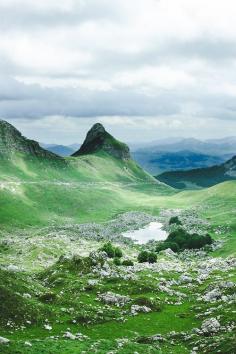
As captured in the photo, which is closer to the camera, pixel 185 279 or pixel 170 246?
pixel 185 279

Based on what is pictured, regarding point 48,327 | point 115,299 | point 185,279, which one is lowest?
point 185,279

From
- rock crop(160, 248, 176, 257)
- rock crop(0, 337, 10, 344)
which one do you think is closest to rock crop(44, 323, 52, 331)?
rock crop(0, 337, 10, 344)

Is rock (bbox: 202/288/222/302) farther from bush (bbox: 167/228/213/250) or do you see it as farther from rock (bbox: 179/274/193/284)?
bush (bbox: 167/228/213/250)

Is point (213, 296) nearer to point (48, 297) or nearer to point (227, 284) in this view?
point (227, 284)

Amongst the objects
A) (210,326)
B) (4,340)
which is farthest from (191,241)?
(4,340)

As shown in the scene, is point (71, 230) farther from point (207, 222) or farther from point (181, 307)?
point (181, 307)

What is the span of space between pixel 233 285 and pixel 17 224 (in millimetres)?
129699

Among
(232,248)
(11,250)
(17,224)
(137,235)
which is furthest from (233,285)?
(17,224)

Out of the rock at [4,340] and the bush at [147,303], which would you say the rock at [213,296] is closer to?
the bush at [147,303]

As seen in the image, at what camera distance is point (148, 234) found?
16625 cm

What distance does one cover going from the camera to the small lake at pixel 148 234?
156 metres

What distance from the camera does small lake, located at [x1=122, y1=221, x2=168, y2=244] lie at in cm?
15575

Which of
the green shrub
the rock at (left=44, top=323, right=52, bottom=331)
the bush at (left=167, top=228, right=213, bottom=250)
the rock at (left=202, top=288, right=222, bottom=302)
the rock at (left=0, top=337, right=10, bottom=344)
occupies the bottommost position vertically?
the bush at (left=167, top=228, right=213, bottom=250)

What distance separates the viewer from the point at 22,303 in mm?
49500
